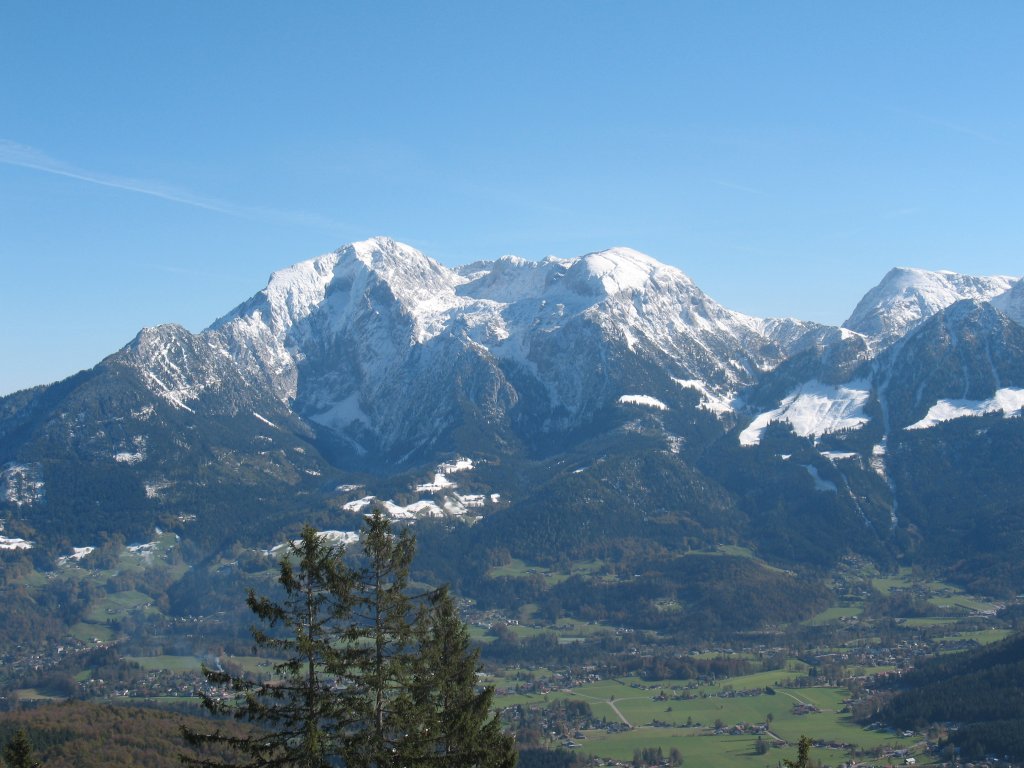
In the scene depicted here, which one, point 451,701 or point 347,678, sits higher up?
→ point 347,678

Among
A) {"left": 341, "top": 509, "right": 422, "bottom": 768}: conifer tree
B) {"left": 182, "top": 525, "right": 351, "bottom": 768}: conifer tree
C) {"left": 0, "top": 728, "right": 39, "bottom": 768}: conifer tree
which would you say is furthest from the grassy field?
{"left": 0, "top": 728, "right": 39, "bottom": 768}: conifer tree

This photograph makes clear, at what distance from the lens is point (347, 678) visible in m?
41.3

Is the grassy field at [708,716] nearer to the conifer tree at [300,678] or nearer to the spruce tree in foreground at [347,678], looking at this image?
the spruce tree in foreground at [347,678]

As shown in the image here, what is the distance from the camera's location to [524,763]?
139 m

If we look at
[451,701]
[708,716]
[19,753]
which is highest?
[19,753]

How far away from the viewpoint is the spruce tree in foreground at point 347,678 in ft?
123

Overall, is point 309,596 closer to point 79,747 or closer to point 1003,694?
point 79,747

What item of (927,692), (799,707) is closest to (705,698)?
(799,707)

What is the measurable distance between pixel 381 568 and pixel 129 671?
17538 centimetres

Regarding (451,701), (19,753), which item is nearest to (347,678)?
(451,701)

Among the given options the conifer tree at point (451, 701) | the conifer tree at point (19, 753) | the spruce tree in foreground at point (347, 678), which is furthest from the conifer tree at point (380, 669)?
the conifer tree at point (19, 753)

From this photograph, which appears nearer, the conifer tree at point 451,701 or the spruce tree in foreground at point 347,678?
the spruce tree in foreground at point 347,678

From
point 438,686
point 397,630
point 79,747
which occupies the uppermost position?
point 397,630

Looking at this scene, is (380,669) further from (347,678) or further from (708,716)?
(708,716)
